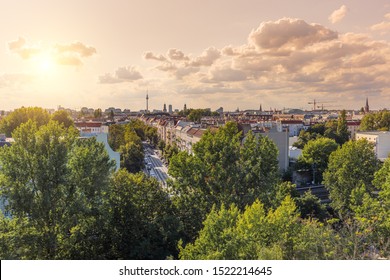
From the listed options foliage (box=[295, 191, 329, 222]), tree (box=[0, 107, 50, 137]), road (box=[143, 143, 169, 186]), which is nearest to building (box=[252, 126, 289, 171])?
road (box=[143, 143, 169, 186])

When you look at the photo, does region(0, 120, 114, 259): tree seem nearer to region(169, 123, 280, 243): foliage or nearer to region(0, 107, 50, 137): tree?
region(169, 123, 280, 243): foliage

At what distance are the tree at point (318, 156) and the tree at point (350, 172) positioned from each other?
11.0m

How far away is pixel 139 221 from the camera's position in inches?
419

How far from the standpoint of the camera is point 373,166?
18391 mm

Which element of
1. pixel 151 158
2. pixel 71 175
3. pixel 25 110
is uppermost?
pixel 25 110

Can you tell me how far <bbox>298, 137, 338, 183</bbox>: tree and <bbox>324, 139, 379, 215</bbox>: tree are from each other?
11044mm

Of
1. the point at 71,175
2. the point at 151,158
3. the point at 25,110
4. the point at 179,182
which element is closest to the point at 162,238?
the point at 179,182

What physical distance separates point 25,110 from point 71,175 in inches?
1215

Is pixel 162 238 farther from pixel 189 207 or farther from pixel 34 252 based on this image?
pixel 34 252

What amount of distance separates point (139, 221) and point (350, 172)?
1239 cm

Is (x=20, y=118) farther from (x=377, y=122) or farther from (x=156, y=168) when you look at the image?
(x=377, y=122)

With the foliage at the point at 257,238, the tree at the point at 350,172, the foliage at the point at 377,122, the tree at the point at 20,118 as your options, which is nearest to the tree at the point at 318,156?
the tree at the point at 350,172

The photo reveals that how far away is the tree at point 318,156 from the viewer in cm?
2995

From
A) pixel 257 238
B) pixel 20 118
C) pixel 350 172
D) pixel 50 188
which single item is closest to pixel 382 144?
pixel 350 172
